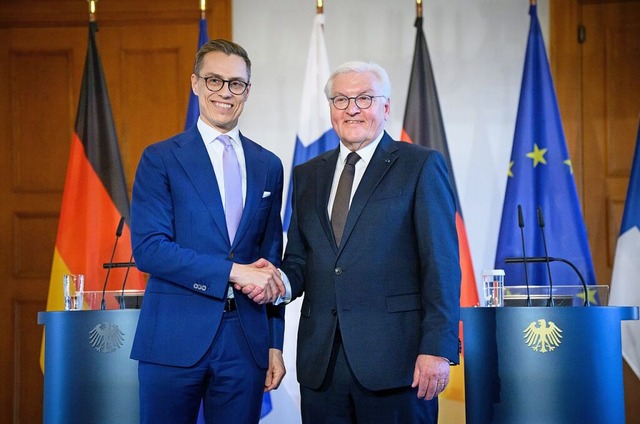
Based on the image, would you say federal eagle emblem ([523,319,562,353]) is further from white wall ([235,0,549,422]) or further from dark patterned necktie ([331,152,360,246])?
white wall ([235,0,549,422])

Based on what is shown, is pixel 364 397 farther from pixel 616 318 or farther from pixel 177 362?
pixel 616 318

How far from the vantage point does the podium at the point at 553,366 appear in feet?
10.2

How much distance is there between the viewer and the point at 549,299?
3.39 metres

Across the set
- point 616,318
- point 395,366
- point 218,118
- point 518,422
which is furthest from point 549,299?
point 218,118

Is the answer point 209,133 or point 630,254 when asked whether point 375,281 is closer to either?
point 209,133

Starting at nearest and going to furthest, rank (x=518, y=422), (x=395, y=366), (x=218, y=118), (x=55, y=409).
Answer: (x=395, y=366) < (x=218, y=118) < (x=518, y=422) < (x=55, y=409)

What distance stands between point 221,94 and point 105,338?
48.7 inches

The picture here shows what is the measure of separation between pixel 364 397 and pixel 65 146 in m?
3.75

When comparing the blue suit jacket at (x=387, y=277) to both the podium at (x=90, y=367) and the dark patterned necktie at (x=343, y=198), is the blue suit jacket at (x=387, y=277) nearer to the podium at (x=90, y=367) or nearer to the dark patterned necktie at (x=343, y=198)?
the dark patterned necktie at (x=343, y=198)

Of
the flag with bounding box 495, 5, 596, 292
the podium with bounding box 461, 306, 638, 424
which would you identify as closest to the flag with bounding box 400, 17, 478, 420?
the flag with bounding box 495, 5, 596, 292

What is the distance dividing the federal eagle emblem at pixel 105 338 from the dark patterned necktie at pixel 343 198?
3.94 feet

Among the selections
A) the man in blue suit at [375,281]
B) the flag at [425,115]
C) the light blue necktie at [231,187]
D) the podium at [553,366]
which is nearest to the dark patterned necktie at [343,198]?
the man in blue suit at [375,281]

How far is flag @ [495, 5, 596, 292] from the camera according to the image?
15.5 ft

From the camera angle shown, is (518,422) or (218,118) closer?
(218,118)
